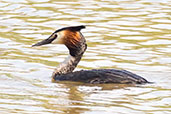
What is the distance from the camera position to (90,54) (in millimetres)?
14992

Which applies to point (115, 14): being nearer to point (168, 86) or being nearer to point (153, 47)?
point (153, 47)

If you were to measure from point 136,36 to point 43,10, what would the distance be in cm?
394

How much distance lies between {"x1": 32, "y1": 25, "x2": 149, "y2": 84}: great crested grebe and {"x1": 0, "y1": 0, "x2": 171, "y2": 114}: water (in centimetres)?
16

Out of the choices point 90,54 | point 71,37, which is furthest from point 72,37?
point 90,54

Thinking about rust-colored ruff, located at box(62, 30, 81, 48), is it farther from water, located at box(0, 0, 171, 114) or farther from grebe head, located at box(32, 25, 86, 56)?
water, located at box(0, 0, 171, 114)

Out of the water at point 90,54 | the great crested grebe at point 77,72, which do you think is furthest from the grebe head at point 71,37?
the water at point 90,54

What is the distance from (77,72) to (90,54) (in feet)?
8.34

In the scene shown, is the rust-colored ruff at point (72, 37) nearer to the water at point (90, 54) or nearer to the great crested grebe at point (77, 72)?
the great crested grebe at point (77, 72)

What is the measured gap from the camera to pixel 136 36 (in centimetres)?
1661

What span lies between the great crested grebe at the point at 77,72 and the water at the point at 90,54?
16 centimetres

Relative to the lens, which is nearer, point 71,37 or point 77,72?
point 77,72

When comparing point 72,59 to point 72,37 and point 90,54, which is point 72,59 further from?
point 90,54

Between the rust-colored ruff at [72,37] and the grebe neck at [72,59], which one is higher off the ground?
the rust-colored ruff at [72,37]

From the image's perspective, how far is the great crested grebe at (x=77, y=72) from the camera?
12.0m
